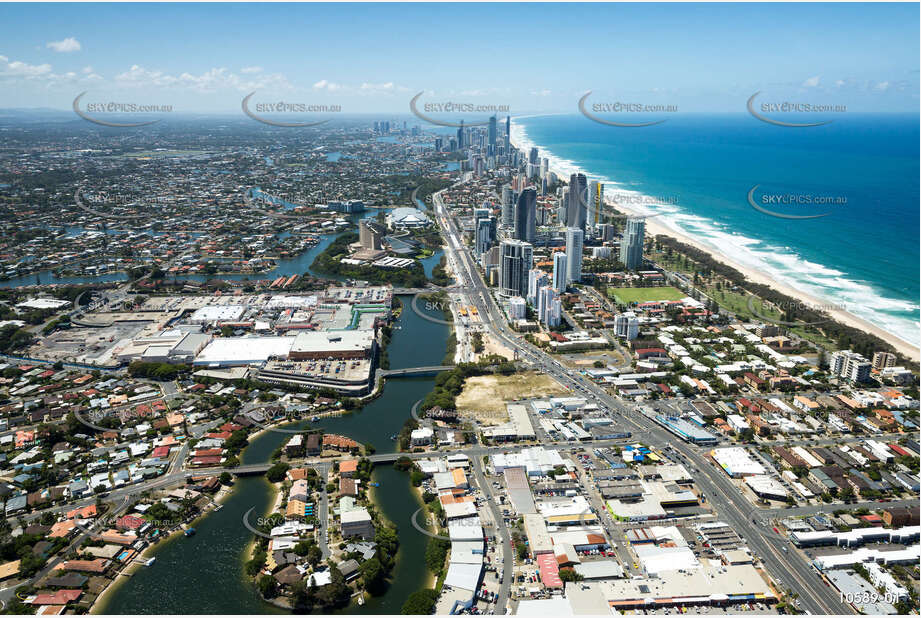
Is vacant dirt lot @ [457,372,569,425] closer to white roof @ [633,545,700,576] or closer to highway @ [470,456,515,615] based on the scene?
highway @ [470,456,515,615]

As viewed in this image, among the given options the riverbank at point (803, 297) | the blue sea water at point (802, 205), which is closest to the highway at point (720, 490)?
the riverbank at point (803, 297)

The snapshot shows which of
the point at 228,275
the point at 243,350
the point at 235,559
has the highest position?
the point at 228,275

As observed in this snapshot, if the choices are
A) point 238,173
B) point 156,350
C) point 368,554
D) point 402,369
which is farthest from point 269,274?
point 238,173

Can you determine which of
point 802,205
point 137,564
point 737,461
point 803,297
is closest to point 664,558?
point 737,461

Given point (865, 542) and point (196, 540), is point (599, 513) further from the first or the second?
point (196, 540)

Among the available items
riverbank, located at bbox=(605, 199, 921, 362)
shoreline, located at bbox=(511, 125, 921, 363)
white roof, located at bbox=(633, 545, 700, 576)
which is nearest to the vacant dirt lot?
white roof, located at bbox=(633, 545, 700, 576)

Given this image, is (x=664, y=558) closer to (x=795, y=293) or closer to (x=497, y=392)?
(x=497, y=392)
